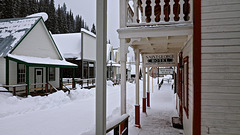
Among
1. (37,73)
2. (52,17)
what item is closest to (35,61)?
(37,73)

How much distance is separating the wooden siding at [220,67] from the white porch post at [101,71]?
2212 mm

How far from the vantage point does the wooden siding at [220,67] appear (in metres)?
2.64

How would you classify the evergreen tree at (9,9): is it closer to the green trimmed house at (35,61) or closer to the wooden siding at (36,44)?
the green trimmed house at (35,61)

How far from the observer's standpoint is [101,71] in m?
1.34

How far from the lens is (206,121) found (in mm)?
2760

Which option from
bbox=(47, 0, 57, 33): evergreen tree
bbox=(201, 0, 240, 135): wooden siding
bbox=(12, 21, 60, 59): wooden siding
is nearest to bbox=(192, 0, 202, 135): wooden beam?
bbox=(201, 0, 240, 135): wooden siding

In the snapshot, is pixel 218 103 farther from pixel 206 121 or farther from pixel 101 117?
pixel 101 117

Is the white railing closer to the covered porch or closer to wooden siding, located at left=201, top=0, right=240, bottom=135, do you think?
wooden siding, located at left=201, top=0, right=240, bottom=135

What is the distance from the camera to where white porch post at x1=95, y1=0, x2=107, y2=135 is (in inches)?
52.4

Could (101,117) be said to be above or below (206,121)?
above

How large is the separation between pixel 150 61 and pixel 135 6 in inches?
147

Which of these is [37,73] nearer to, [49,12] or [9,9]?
[49,12]

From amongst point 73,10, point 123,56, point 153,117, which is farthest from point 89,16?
point 153,117

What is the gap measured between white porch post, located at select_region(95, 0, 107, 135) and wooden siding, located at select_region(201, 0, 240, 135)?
2212 mm
